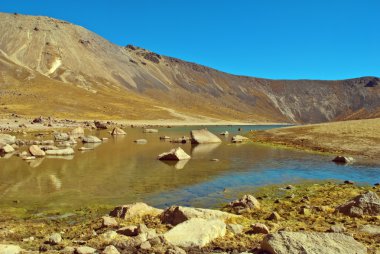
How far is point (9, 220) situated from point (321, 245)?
563 inches

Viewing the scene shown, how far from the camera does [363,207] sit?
18609 millimetres

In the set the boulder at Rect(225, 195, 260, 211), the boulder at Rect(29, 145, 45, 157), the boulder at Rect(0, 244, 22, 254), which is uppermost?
the boulder at Rect(29, 145, 45, 157)

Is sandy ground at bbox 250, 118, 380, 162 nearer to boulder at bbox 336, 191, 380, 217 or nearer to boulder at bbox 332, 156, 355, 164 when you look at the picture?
boulder at bbox 332, 156, 355, 164

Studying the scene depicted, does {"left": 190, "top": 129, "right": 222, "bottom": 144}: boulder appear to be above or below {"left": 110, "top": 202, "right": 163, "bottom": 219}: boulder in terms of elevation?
above

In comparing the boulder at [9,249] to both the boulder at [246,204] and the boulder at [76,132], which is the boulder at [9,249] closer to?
the boulder at [246,204]

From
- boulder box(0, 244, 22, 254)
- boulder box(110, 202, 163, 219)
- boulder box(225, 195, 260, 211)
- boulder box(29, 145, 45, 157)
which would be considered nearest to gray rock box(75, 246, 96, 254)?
boulder box(0, 244, 22, 254)

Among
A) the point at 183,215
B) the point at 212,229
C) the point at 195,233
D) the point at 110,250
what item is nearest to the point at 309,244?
the point at 212,229

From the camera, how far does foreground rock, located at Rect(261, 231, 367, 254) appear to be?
12078 mm

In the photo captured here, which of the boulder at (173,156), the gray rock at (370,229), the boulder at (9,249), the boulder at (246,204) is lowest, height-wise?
the gray rock at (370,229)

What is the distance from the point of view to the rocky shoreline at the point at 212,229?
1284cm

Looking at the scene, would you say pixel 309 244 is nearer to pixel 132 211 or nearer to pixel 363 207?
pixel 363 207

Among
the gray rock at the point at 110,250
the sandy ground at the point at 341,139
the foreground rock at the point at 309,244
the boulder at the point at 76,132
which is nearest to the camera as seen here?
the foreground rock at the point at 309,244

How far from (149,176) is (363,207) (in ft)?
58.5

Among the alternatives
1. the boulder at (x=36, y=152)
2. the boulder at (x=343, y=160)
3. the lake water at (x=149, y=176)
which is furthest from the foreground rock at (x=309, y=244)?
the boulder at (x=36, y=152)
